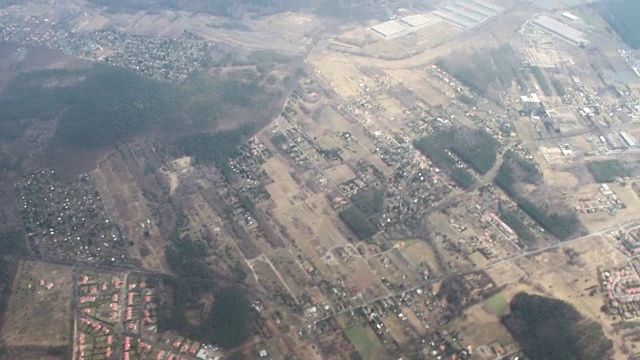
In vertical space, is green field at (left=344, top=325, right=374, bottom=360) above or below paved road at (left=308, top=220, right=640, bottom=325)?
below

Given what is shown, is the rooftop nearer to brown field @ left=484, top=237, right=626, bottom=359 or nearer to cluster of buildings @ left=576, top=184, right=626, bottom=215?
cluster of buildings @ left=576, top=184, right=626, bottom=215

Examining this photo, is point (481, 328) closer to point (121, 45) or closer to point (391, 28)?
point (391, 28)

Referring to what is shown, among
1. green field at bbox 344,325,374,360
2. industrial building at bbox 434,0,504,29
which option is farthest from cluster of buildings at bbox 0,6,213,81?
green field at bbox 344,325,374,360

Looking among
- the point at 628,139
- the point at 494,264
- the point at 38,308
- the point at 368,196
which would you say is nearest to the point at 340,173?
the point at 368,196

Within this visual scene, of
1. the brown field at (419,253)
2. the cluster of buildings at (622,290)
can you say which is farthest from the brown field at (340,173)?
the cluster of buildings at (622,290)

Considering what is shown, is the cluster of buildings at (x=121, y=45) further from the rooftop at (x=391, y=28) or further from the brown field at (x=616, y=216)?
the brown field at (x=616, y=216)

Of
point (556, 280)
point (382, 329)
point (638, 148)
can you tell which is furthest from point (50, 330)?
point (638, 148)
